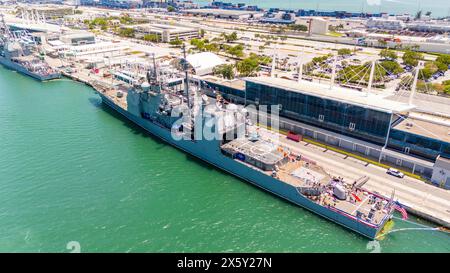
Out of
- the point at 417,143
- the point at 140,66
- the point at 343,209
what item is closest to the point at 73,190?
the point at 343,209

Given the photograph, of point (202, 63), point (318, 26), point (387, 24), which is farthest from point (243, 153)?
point (387, 24)

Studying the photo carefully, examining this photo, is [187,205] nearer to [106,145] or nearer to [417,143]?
[106,145]

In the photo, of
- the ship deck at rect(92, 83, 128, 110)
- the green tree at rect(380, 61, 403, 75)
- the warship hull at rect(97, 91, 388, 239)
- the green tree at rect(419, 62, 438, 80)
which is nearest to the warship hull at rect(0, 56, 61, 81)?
the ship deck at rect(92, 83, 128, 110)

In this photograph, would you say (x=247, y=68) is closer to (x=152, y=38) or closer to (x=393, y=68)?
(x=393, y=68)

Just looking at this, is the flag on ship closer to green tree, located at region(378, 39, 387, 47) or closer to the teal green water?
the teal green water

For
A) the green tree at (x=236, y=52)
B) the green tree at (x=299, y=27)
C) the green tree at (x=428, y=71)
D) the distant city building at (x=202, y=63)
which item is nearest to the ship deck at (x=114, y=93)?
the distant city building at (x=202, y=63)

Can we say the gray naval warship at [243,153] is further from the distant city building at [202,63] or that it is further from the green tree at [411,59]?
the green tree at [411,59]
